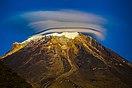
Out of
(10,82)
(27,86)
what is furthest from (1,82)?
(27,86)

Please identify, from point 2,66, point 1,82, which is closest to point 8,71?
point 2,66

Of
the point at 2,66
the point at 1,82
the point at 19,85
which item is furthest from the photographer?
the point at 2,66

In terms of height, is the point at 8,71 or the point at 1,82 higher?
the point at 8,71

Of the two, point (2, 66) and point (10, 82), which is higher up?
point (2, 66)

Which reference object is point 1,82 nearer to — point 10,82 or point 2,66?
point 10,82

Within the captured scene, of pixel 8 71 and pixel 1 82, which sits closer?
pixel 1 82

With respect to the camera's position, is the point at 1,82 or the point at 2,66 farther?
the point at 2,66

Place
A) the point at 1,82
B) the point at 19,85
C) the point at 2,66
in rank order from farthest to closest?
the point at 2,66
the point at 19,85
the point at 1,82

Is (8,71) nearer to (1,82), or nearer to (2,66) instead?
(2,66)

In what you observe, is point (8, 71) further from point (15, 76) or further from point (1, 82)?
point (1, 82)
